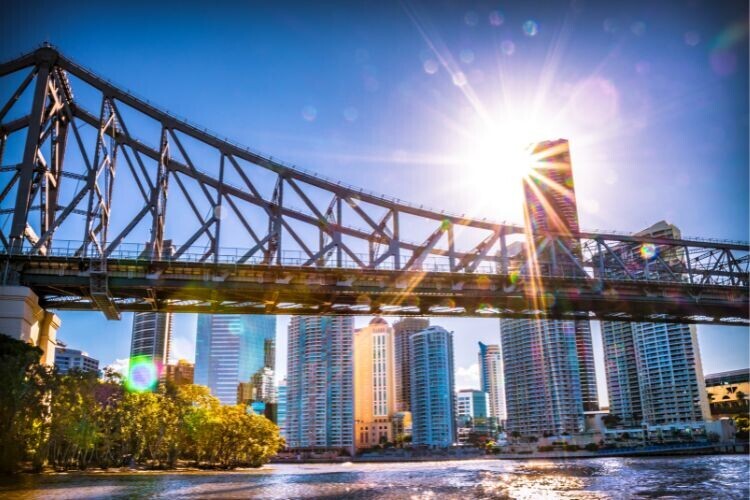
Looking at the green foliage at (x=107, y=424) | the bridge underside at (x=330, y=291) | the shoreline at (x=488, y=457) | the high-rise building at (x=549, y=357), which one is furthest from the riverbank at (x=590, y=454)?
the green foliage at (x=107, y=424)

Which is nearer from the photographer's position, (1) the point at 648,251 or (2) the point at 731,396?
(1) the point at 648,251

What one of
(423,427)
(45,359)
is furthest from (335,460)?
(45,359)

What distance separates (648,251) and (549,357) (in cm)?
9810

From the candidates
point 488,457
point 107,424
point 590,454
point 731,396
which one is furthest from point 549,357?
point 107,424

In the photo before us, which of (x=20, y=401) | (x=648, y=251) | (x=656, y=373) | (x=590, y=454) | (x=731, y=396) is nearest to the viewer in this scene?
(x=20, y=401)

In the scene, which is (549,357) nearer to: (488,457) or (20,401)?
(488,457)

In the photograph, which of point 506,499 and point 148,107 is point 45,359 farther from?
A: point 506,499

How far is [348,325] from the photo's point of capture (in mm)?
199875

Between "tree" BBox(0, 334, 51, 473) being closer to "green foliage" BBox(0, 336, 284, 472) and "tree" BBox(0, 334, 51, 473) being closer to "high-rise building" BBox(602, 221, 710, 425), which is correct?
"green foliage" BBox(0, 336, 284, 472)

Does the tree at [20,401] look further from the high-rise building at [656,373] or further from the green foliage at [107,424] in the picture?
the high-rise building at [656,373]

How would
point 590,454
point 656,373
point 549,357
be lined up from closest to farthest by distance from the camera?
1. point 590,454
2. point 656,373
3. point 549,357

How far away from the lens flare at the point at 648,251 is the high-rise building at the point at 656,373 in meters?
65.9

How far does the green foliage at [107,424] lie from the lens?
39.6 metres

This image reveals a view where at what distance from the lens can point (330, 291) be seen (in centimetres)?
5212
